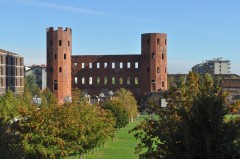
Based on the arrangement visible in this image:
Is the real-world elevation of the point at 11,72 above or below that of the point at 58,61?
below

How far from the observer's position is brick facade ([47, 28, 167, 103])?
70.2 m

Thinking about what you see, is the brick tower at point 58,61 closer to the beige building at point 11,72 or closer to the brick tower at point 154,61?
the beige building at point 11,72

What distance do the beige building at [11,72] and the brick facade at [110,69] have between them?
809 centimetres

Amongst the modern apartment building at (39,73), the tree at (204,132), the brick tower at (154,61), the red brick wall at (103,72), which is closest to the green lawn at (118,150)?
the tree at (204,132)

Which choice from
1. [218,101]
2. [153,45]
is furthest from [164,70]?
[218,101]

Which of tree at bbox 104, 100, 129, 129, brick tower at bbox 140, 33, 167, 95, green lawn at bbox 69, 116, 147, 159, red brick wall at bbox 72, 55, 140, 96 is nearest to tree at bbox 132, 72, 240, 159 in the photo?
green lawn at bbox 69, 116, 147, 159

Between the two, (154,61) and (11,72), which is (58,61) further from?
(154,61)

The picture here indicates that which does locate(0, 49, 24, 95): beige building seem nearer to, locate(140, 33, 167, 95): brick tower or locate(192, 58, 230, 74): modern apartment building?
locate(140, 33, 167, 95): brick tower

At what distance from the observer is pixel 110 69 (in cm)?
7981

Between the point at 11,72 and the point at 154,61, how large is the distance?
23794mm

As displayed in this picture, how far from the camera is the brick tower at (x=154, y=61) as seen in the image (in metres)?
72.6

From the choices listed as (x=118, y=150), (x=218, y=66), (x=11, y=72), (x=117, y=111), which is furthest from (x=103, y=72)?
(x=218, y=66)

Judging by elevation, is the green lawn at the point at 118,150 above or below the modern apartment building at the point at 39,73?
below

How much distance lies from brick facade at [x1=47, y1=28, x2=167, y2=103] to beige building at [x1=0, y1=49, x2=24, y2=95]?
809 cm
